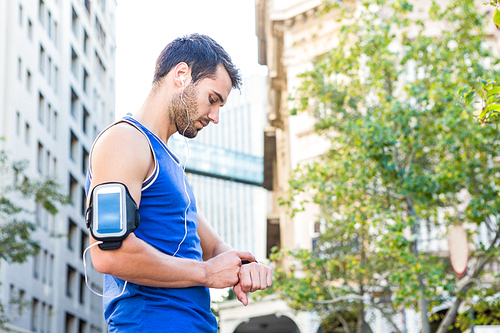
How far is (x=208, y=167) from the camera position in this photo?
5503 cm

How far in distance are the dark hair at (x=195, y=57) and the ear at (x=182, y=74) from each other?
0.6 inches

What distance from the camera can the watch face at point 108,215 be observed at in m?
1.71

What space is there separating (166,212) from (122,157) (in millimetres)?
222

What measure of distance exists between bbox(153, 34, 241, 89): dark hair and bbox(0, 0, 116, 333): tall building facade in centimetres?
2316

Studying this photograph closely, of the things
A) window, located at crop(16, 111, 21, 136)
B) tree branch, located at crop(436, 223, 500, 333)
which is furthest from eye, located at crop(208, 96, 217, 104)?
window, located at crop(16, 111, 21, 136)

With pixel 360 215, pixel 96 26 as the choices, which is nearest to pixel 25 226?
pixel 360 215

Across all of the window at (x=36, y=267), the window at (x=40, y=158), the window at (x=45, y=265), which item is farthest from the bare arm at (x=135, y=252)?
the window at (x=40, y=158)

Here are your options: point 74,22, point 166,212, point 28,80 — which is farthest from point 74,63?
point 166,212

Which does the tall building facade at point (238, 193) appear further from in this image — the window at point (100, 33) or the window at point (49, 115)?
the window at point (49, 115)

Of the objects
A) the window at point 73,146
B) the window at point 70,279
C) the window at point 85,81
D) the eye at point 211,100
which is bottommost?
the eye at point 211,100

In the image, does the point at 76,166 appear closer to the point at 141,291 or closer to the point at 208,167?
the point at 208,167

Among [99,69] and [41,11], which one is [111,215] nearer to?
[41,11]

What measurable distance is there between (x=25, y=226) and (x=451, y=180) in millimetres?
12258

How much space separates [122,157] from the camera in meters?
1.83
